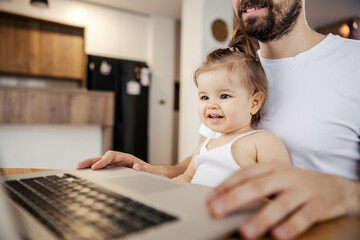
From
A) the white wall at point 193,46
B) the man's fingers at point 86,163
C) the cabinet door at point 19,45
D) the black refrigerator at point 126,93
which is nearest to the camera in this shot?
the man's fingers at point 86,163

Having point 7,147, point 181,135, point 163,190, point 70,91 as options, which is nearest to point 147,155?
point 181,135

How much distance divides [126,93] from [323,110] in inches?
158

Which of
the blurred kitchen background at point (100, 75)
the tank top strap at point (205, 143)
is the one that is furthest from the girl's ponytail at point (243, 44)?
the blurred kitchen background at point (100, 75)

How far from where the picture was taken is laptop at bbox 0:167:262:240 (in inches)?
13.2

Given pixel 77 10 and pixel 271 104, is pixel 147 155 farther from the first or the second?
pixel 271 104

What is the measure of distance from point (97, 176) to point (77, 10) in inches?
180

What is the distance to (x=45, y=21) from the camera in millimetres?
4281

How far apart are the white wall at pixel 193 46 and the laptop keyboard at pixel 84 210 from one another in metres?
3.17

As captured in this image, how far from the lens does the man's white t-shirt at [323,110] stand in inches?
32.5

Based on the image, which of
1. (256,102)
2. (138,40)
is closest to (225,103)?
(256,102)

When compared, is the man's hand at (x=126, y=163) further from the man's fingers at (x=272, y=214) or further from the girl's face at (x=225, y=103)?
the man's fingers at (x=272, y=214)

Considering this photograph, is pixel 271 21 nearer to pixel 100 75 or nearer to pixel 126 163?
pixel 126 163

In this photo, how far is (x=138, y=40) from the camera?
16.8 ft

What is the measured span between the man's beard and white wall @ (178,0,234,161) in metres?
2.64
